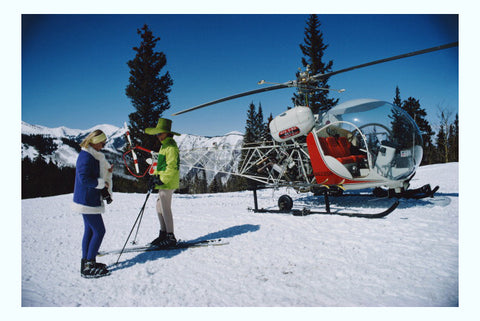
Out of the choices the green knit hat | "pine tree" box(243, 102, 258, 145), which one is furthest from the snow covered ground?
"pine tree" box(243, 102, 258, 145)

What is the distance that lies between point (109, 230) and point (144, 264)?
7.37ft

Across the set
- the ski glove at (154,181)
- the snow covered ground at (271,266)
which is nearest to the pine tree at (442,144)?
the snow covered ground at (271,266)

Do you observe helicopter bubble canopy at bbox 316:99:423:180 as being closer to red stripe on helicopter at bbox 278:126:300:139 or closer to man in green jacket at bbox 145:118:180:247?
red stripe on helicopter at bbox 278:126:300:139

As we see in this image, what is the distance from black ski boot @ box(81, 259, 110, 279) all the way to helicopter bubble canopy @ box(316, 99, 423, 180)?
4.88 m

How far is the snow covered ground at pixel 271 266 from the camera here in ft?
7.68

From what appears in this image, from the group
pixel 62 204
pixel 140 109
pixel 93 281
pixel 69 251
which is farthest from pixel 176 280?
pixel 140 109

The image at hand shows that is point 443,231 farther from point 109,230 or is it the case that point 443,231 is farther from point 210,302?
point 109,230

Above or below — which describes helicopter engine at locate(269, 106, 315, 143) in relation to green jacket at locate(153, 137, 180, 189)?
above

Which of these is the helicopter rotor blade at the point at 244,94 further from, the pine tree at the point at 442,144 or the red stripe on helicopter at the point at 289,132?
the pine tree at the point at 442,144

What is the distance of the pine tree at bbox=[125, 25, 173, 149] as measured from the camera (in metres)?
14.8

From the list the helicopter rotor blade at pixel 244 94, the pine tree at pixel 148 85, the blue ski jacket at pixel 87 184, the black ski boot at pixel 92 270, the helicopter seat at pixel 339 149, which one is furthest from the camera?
the pine tree at pixel 148 85

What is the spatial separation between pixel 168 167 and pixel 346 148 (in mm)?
4136

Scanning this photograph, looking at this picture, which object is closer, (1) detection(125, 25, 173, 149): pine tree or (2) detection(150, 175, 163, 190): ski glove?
(2) detection(150, 175, 163, 190): ski glove

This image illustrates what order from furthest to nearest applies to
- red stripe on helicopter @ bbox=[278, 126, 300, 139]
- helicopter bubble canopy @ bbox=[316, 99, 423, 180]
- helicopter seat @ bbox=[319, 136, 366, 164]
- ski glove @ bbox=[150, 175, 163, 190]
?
red stripe on helicopter @ bbox=[278, 126, 300, 139] → helicopter seat @ bbox=[319, 136, 366, 164] → helicopter bubble canopy @ bbox=[316, 99, 423, 180] → ski glove @ bbox=[150, 175, 163, 190]
